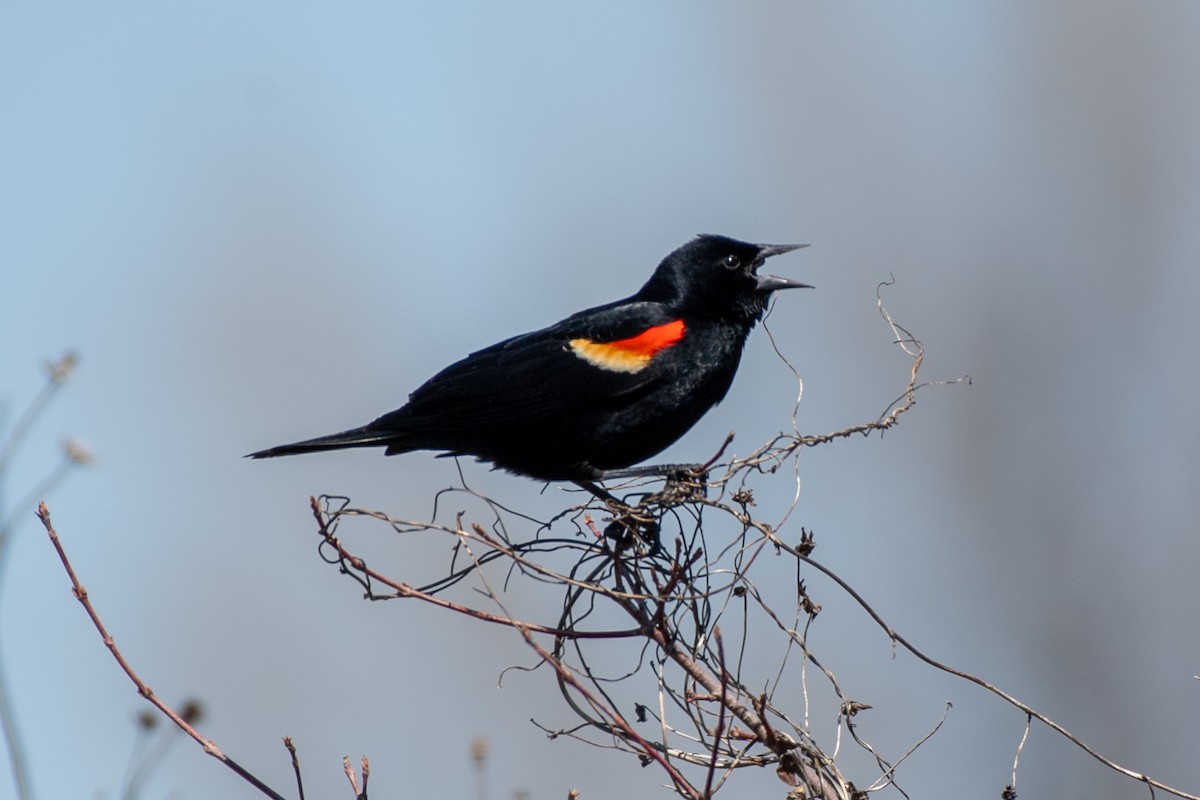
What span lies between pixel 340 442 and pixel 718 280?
1516 mm

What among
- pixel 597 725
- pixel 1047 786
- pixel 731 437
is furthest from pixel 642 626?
pixel 1047 786

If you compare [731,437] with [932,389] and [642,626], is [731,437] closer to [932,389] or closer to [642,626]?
[642,626]

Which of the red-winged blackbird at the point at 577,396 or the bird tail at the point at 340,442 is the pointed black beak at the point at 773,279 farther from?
the bird tail at the point at 340,442

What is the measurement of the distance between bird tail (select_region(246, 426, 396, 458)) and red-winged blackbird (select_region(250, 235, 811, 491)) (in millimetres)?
10

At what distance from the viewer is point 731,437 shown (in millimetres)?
2551

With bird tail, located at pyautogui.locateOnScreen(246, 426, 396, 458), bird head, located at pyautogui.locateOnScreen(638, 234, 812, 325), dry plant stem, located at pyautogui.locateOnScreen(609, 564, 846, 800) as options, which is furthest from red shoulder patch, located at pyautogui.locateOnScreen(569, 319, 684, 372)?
dry plant stem, located at pyautogui.locateOnScreen(609, 564, 846, 800)

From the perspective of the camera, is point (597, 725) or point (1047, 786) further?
point (1047, 786)

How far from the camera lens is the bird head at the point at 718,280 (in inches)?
173

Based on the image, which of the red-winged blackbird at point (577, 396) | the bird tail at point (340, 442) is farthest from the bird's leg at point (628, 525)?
the bird tail at point (340, 442)

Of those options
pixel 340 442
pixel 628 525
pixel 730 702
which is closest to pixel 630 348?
A: pixel 340 442

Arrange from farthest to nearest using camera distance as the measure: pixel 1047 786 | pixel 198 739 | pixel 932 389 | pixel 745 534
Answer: pixel 932 389 < pixel 1047 786 < pixel 745 534 < pixel 198 739

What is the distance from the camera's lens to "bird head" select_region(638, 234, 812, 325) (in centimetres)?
441

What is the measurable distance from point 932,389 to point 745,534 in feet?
16.7

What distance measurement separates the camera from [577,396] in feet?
13.5
